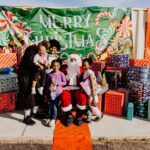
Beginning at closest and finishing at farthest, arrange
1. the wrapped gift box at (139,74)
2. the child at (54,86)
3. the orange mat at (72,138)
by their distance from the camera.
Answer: the orange mat at (72,138)
the child at (54,86)
the wrapped gift box at (139,74)

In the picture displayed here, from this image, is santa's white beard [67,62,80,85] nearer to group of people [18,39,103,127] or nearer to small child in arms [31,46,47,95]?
group of people [18,39,103,127]

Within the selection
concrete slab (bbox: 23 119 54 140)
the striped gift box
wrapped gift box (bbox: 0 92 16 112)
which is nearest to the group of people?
concrete slab (bbox: 23 119 54 140)

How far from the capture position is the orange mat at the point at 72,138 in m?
4.39

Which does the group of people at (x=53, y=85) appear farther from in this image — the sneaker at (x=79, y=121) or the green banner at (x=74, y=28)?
the green banner at (x=74, y=28)

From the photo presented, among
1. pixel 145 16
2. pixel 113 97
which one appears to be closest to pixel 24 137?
pixel 113 97

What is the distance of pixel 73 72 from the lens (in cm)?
563

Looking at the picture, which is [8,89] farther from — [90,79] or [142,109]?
[142,109]

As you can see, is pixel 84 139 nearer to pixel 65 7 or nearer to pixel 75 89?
pixel 75 89

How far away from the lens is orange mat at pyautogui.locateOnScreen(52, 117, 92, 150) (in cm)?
439

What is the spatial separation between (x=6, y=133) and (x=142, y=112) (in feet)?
10.4

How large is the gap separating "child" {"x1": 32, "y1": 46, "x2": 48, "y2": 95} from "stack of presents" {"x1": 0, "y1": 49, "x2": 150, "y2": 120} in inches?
→ 44.6

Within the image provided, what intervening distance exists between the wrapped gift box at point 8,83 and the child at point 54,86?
136 cm

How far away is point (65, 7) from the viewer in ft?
25.9

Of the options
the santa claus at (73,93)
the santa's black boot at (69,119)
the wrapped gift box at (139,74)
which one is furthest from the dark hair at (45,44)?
the wrapped gift box at (139,74)
